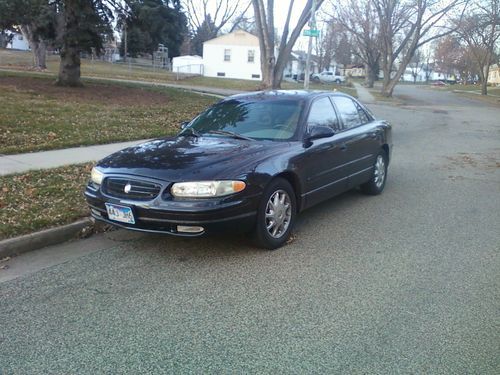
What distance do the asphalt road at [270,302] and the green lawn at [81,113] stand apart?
5.54 meters

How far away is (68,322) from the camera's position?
3688 millimetres

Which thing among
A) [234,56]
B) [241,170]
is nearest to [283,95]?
[241,170]

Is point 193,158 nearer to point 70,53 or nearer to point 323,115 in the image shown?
point 323,115

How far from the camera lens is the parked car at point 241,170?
465 centimetres

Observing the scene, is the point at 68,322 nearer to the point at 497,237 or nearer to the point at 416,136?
the point at 497,237

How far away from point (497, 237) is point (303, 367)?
3.68 meters

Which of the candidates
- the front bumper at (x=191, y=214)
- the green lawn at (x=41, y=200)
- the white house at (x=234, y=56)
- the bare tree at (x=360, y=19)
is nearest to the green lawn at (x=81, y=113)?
the green lawn at (x=41, y=200)

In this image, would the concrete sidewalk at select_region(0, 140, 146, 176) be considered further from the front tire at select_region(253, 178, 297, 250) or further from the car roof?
the front tire at select_region(253, 178, 297, 250)

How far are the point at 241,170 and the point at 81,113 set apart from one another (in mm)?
10020

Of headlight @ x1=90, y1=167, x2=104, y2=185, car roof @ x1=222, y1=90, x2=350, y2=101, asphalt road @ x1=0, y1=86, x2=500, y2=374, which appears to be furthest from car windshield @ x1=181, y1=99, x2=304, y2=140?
headlight @ x1=90, y1=167, x2=104, y2=185

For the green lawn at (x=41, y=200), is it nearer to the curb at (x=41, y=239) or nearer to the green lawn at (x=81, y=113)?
the curb at (x=41, y=239)

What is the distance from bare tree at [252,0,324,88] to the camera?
75.9 ft

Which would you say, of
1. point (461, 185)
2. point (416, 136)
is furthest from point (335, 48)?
point (461, 185)

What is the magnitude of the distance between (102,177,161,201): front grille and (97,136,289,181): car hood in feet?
0.30
